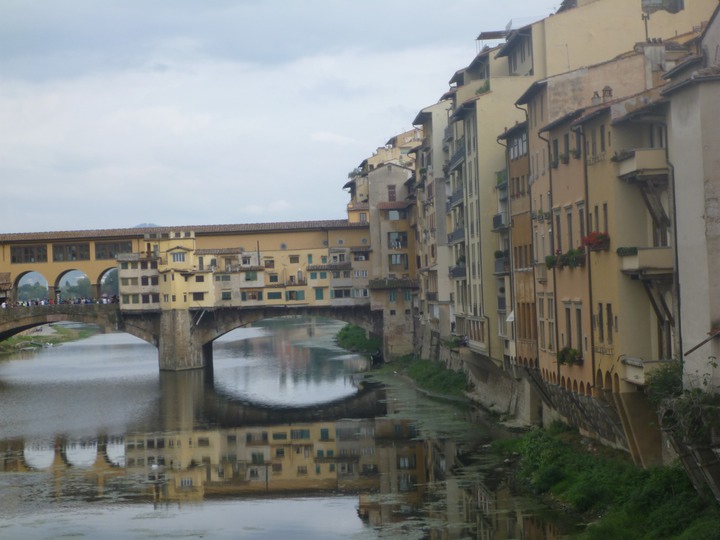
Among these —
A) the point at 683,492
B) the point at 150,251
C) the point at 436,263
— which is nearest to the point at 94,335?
the point at 150,251

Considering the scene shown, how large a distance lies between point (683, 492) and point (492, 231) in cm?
2006

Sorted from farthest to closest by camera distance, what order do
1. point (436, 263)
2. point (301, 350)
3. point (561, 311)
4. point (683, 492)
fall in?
point (301, 350), point (436, 263), point (561, 311), point (683, 492)

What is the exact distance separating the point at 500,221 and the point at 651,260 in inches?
631

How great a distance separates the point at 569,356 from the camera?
28266 millimetres

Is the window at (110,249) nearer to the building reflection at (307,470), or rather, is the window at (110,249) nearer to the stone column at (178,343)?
the stone column at (178,343)

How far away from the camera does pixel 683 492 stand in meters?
21.0

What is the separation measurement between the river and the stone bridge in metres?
3.42

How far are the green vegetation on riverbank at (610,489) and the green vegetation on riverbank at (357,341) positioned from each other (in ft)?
149

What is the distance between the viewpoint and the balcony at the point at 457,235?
45406mm

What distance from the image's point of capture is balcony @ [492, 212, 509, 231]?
125ft

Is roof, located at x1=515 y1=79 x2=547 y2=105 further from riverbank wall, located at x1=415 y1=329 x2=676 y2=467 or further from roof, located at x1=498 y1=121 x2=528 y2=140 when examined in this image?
riverbank wall, located at x1=415 y1=329 x2=676 y2=467

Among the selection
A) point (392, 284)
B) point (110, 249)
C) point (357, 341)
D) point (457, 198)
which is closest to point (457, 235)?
point (457, 198)

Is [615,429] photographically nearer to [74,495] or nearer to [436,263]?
[74,495]

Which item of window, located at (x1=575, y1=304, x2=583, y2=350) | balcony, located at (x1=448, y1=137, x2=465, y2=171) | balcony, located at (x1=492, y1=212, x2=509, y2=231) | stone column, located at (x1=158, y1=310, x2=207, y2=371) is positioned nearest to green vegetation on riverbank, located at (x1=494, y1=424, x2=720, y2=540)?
window, located at (x1=575, y1=304, x2=583, y2=350)
